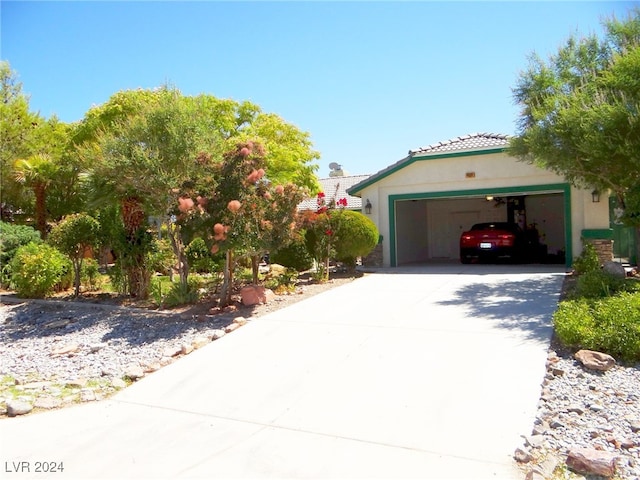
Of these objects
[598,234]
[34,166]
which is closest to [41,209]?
[34,166]

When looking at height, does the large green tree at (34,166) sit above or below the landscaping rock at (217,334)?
above

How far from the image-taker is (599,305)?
6480 mm

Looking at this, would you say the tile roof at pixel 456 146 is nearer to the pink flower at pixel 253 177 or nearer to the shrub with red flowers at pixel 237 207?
the shrub with red flowers at pixel 237 207

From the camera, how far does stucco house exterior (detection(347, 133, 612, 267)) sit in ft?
43.2

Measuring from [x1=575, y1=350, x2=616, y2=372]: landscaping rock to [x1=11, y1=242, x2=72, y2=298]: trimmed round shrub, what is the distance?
11232mm

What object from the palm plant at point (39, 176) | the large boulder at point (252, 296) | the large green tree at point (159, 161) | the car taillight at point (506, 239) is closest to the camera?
the large green tree at point (159, 161)

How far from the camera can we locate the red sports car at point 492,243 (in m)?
14.7

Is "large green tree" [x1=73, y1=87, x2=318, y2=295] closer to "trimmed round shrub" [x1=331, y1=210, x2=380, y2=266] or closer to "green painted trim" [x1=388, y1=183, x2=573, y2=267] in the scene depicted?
"trimmed round shrub" [x1=331, y1=210, x2=380, y2=266]

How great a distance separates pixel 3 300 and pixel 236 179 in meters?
7.70

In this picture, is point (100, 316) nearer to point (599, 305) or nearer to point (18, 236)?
point (18, 236)

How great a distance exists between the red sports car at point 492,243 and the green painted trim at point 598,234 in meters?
2.26

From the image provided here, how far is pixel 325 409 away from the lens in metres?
4.61

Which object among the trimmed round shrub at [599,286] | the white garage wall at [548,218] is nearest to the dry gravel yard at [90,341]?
the trimmed round shrub at [599,286]

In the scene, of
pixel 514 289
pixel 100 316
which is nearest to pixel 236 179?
pixel 100 316
